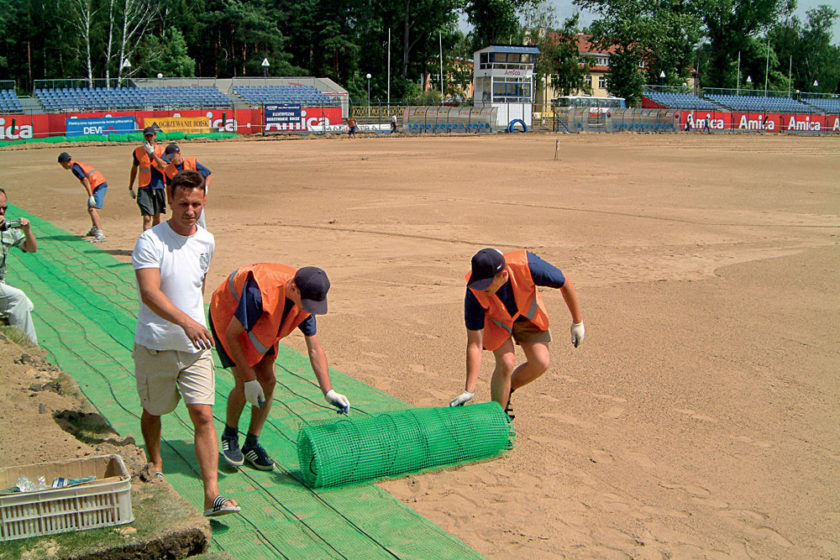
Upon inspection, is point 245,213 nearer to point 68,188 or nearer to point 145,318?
point 68,188

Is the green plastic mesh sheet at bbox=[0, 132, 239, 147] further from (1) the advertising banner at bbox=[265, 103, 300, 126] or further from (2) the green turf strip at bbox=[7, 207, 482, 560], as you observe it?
(2) the green turf strip at bbox=[7, 207, 482, 560]

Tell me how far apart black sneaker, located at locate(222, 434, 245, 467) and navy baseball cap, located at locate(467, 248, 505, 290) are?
5.96 feet

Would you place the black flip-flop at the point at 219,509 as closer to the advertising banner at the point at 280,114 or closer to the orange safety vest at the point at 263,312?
the orange safety vest at the point at 263,312

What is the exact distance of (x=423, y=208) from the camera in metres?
17.4

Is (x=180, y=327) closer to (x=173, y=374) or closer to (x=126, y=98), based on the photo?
(x=173, y=374)

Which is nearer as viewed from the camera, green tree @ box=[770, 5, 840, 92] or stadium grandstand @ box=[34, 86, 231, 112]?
stadium grandstand @ box=[34, 86, 231, 112]

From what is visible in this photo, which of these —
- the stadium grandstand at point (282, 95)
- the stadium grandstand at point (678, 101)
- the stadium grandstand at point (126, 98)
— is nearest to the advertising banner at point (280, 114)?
the stadium grandstand at point (126, 98)

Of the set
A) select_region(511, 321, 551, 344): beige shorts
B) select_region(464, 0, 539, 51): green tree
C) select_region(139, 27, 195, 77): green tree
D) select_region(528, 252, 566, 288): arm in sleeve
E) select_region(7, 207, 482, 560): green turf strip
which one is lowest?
select_region(7, 207, 482, 560): green turf strip

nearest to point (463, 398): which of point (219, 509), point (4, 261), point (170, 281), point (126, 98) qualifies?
point (219, 509)

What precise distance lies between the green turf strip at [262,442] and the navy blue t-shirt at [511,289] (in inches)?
48.0

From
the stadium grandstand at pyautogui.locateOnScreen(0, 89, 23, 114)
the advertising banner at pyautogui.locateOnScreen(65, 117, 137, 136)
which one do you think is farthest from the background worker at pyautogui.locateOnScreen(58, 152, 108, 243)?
the stadium grandstand at pyautogui.locateOnScreen(0, 89, 23, 114)

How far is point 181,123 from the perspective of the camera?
4491 cm

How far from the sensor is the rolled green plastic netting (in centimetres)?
489

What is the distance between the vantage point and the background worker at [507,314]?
5.20 metres
